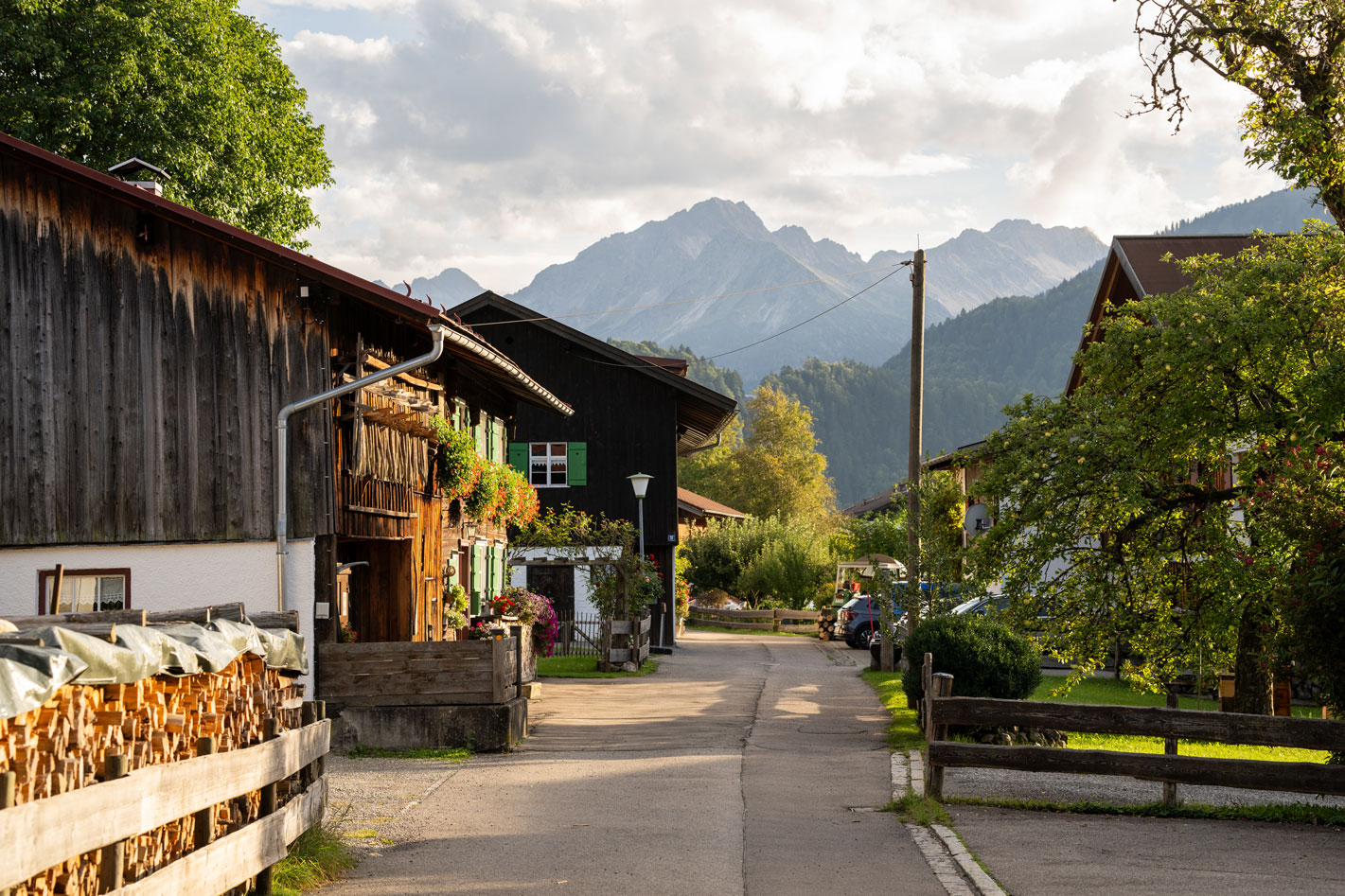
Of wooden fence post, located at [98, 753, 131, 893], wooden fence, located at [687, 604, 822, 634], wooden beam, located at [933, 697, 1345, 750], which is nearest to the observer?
wooden fence post, located at [98, 753, 131, 893]

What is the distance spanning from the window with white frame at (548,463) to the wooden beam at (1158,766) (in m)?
24.5

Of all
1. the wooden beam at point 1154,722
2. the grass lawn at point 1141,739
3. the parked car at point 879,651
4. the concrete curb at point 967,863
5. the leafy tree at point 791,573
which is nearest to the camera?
the concrete curb at point 967,863

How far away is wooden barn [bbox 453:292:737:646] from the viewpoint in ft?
113

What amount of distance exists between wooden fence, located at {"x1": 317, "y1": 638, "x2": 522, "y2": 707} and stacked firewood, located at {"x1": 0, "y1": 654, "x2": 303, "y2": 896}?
6.23m

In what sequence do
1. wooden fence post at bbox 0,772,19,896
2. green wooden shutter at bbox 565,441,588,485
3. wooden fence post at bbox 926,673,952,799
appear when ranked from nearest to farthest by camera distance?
wooden fence post at bbox 0,772,19,896, wooden fence post at bbox 926,673,952,799, green wooden shutter at bbox 565,441,588,485

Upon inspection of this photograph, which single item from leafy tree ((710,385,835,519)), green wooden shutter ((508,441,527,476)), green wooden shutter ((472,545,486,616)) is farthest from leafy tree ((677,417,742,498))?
green wooden shutter ((472,545,486,616))

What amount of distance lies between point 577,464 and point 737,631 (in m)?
14.6

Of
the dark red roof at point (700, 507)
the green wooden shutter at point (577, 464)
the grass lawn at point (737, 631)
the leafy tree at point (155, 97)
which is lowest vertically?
the grass lawn at point (737, 631)

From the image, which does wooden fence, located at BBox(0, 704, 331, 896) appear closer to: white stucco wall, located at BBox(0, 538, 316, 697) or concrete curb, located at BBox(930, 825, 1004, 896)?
concrete curb, located at BBox(930, 825, 1004, 896)

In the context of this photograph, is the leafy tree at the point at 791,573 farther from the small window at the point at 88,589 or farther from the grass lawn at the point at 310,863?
the grass lawn at the point at 310,863

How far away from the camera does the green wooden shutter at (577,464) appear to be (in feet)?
114

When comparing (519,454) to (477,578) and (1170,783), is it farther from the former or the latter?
(1170,783)

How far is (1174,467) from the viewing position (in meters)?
15.2

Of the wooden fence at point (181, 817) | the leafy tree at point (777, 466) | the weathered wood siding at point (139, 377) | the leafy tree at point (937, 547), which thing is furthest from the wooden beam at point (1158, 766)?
the leafy tree at point (777, 466)
